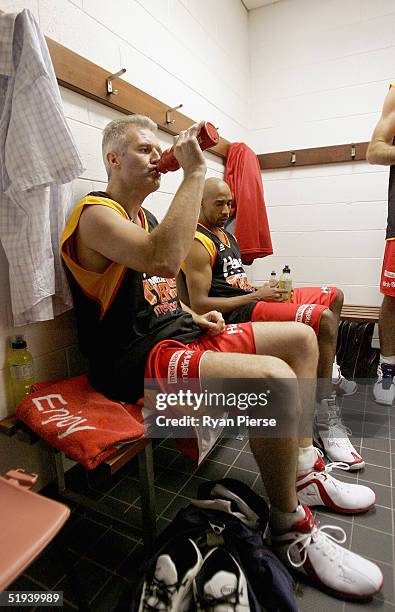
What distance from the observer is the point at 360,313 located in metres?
2.38

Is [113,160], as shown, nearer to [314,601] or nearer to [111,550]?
[111,550]

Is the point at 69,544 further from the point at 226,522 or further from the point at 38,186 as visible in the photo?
the point at 38,186

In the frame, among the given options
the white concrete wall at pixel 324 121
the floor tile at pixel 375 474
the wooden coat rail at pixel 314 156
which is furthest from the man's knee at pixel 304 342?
the wooden coat rail at pixel 314 156

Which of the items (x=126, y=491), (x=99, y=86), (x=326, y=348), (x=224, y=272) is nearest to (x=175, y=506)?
(x=126, y=491)

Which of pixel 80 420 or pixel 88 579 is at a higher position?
pixel 80 420

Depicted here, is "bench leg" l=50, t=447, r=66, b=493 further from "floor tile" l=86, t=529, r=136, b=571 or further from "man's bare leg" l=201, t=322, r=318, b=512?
"man's bare leg" l=201, t=322, r=318, b=512

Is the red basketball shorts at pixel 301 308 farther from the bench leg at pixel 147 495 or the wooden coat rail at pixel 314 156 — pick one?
the wooden coat rail at pixel 314 156

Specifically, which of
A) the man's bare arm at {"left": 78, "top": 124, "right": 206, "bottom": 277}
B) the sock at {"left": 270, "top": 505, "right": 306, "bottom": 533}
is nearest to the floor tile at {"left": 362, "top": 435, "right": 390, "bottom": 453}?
the sock at {"left": 270, "top": 505, "right": 306, "bottom": 533}

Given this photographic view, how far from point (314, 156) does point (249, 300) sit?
156cm

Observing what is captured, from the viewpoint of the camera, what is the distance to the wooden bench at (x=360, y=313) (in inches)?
89.4

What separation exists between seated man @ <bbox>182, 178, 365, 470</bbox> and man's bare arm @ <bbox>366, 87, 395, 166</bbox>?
770mm

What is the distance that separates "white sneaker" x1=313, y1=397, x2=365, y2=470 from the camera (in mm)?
1486

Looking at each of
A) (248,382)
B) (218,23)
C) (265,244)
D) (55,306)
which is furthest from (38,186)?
(218,23)

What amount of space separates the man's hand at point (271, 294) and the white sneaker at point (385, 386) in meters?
0.75
